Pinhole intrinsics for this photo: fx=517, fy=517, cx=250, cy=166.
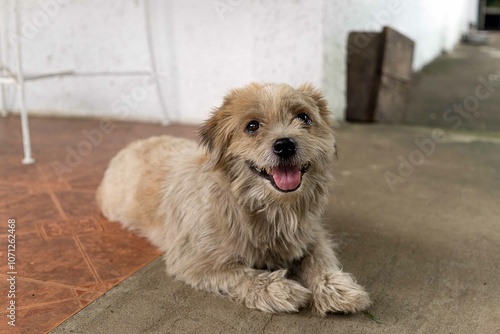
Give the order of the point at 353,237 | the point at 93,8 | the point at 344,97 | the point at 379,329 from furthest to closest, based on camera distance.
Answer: the point at 93,8 < the point at 344,97 < the point at 353,237 < the point at 379,329

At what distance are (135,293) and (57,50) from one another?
4.85 metres

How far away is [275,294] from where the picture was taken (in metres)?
2.16

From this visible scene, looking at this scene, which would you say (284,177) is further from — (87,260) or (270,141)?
(87,260)

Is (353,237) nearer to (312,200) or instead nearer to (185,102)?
(312,200)

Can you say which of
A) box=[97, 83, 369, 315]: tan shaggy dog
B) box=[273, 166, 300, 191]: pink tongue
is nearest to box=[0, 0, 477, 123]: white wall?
box=[97, 83, 369, 315]: tan shaggy dog

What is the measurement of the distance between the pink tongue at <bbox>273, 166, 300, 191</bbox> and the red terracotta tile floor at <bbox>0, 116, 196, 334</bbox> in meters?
0.93

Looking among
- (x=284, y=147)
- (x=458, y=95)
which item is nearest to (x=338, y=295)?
(x=284, y=147)

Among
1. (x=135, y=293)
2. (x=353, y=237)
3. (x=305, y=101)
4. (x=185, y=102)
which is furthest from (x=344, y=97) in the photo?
(x=135, y=293)

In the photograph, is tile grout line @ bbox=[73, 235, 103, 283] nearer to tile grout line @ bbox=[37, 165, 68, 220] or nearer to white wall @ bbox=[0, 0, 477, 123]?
tile grout line @ bbox=[37, 165, 68, 220]

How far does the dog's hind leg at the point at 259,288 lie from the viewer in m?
2.15

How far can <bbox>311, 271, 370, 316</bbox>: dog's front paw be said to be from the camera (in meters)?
2.13

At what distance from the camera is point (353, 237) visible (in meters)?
2.95

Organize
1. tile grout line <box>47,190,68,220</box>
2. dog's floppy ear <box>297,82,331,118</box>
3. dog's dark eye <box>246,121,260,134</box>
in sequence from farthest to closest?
tile grout line <box>47,190,68,220</box> → dog's floppy ear <box>297,82,331,118</box> → dog's dark eye <box>246,121,260,134</box>

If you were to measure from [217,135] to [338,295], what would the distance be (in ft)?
2.89
